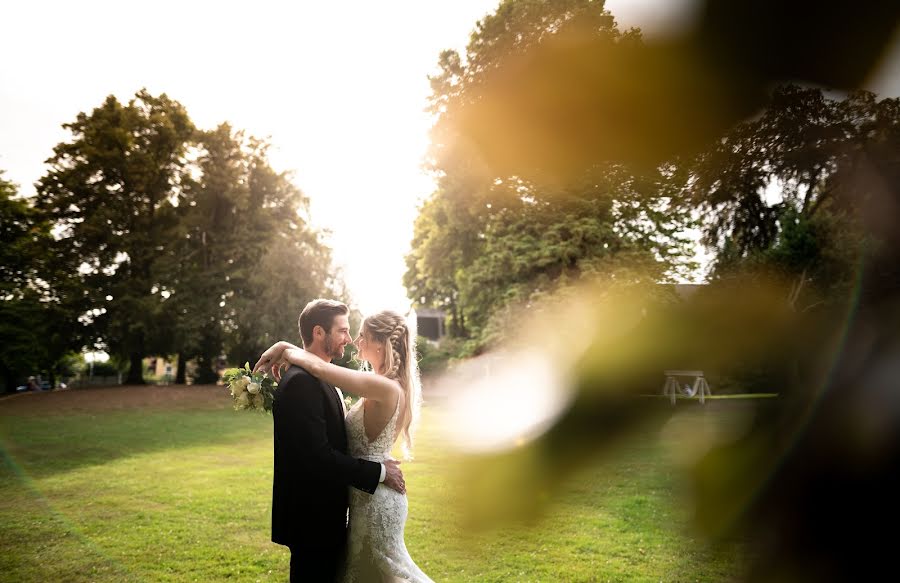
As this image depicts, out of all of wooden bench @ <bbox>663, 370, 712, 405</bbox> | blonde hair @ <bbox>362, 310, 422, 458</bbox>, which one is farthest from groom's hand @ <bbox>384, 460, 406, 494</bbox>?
wooden bench @ <bbox>663, 370, 712, 405</bbox>

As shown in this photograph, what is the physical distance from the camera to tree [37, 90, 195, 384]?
116ft

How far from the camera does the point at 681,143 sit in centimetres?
1545

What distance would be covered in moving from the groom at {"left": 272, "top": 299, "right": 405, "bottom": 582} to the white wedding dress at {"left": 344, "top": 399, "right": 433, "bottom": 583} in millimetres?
147

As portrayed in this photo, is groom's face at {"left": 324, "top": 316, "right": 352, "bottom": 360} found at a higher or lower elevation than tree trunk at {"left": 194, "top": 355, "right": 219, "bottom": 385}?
higher

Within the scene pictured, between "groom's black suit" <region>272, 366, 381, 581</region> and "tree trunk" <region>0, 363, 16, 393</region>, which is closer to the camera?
"groom's black suit" <region>272, 366, 381, 581</region>

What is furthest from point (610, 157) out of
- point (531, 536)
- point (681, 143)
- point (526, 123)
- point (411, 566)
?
point (411, 566)

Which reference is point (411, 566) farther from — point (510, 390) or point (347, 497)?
point (510, 390)

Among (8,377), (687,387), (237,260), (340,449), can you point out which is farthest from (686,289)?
(8,377)

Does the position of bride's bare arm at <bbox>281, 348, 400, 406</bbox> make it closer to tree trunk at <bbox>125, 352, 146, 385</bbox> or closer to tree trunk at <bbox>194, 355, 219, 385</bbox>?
tree trunk at <bbox>125, 352, 146, 385</bbox>

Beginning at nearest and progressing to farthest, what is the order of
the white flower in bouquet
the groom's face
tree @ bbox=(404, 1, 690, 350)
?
the groom's face
the white flower in bouquet
tree @ bbox=(404, 1, 690, 350)

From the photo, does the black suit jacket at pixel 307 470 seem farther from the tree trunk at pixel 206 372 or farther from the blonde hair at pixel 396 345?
the tree trunk at pixel 206 372

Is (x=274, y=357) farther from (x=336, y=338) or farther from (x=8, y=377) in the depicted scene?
(x=8, y=377)

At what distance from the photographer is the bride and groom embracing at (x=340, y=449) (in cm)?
388

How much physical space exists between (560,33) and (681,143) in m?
8.43
